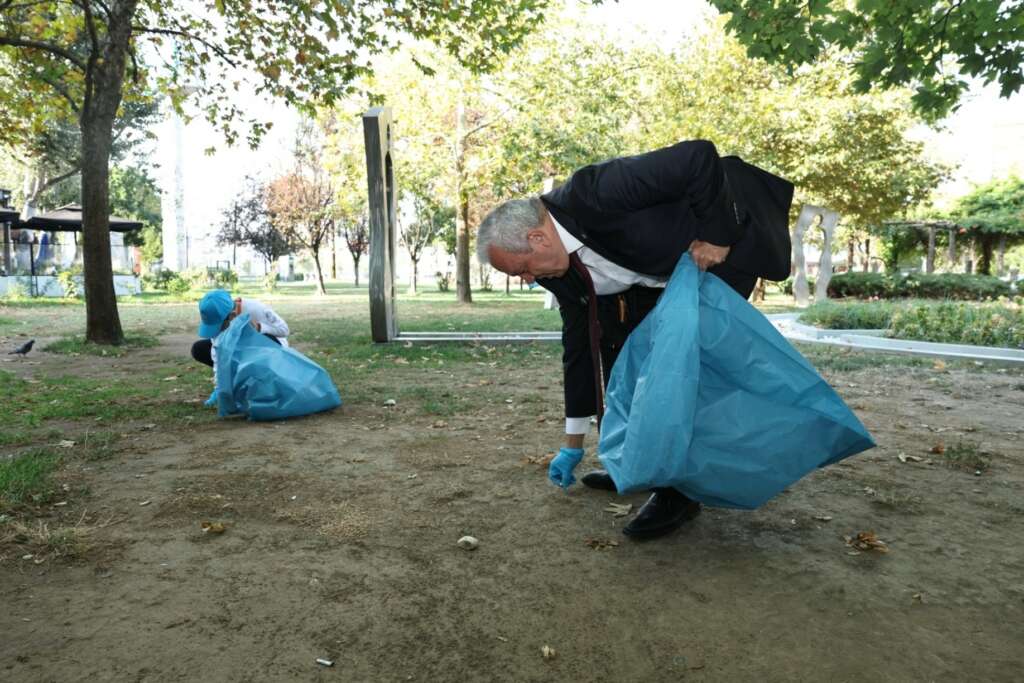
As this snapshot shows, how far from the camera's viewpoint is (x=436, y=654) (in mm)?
2180

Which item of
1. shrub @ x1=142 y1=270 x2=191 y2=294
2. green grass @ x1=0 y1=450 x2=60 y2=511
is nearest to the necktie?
green grass @ x1=0 y1=450 x2=60 y2=511

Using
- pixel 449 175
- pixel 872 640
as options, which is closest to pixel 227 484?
pixel 872 640

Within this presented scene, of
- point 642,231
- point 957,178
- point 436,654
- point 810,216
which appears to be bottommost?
point 436,654

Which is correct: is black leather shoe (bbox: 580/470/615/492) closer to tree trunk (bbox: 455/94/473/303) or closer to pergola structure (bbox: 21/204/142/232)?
tree trunk (bbox: 455/94/473/303)

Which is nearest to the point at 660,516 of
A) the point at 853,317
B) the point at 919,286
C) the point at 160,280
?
the point at 853,317

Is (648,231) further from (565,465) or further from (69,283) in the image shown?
(69,283)

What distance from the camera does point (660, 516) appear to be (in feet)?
9.97

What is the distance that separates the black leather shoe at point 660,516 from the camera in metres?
3.01

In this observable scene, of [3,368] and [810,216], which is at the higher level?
[810,216]

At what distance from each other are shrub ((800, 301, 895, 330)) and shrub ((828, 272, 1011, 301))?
37.9 feet

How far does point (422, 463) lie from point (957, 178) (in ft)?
98.0

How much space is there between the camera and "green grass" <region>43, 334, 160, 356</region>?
9648 mm

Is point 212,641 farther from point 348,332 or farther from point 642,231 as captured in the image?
point 348,332

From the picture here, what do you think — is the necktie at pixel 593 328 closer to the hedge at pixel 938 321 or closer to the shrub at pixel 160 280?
the hedge at pixel 938 321
